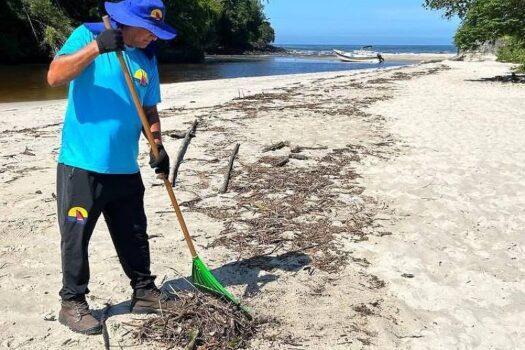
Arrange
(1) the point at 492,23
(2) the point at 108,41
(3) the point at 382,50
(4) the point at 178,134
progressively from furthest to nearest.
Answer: (3) the point at 382,50
(1) the point at 492,23
(4) the point at 178,134
(2) the point at 108,41

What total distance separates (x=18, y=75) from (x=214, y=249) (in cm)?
2535

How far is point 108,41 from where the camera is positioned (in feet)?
8.15

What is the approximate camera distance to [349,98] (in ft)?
46.8

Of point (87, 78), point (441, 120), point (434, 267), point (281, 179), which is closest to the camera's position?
point (87, 78)

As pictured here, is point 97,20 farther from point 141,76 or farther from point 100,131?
point 100,131

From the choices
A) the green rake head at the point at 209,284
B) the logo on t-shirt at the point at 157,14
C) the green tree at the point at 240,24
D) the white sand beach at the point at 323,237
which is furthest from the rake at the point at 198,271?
the green tree at the point at 240,24

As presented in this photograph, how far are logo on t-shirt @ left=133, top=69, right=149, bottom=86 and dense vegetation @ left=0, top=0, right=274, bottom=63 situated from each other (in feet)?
78.3

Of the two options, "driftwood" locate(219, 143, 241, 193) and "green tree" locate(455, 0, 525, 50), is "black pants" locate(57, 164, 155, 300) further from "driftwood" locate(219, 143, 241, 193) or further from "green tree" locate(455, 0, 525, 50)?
"green tree" locate(455, 0, 525, 50)

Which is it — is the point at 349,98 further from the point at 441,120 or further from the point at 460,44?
the point at 460,44

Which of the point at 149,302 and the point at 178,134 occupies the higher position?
the point at 178,134

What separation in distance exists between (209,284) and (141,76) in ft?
4.29

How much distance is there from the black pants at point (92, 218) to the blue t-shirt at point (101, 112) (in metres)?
0.08

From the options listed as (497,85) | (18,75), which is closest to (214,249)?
(497,85)

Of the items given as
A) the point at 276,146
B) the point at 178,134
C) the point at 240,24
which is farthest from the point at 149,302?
the point at 240,24
